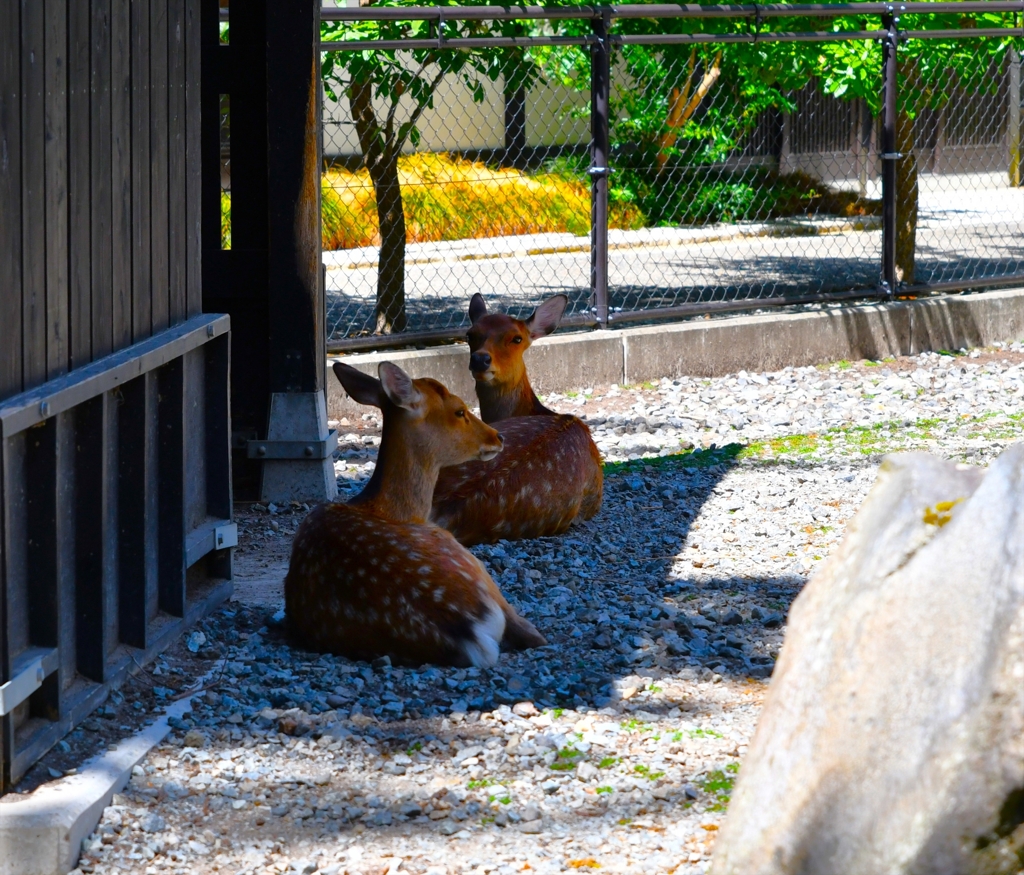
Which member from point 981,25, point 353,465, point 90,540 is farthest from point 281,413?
point 981,25

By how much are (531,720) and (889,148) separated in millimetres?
7644

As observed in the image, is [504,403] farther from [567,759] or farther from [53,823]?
[53,823]

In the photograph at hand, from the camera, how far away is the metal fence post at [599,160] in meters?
9.51

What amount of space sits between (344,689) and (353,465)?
3.47 m

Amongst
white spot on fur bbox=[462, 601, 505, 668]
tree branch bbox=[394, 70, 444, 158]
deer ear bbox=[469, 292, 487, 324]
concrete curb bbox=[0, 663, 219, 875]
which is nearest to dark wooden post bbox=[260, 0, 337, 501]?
deer ear bbox=[469, 292, 487, 324]

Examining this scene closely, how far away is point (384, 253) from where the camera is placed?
10016mm

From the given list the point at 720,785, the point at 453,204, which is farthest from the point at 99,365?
the point at 453,204

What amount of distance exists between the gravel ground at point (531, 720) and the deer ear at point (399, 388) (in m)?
0.80

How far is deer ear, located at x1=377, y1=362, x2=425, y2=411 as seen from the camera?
5168mm

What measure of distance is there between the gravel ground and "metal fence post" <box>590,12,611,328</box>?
9.09 ft

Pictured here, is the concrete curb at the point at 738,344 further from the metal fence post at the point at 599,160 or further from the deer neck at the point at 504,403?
the deer neck at the point at 504,403

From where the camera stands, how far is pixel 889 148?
10719mm

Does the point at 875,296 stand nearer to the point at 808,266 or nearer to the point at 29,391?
the point at 808,266

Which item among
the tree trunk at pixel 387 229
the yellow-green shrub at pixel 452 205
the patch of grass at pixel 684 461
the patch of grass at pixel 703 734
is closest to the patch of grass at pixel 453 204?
the yellow-green shrub at pixel 452 205
